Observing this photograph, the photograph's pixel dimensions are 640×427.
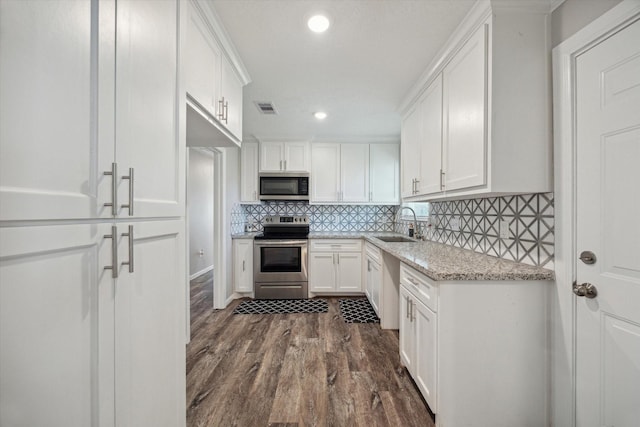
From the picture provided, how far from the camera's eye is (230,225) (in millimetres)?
3506

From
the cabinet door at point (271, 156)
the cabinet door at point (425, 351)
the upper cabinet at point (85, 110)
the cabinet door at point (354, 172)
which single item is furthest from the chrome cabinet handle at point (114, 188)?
the cabinet door at point (354, 172)

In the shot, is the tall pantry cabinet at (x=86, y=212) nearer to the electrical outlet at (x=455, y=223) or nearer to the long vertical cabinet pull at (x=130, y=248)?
the long vertical cabinet pull at (x=130, y=248)

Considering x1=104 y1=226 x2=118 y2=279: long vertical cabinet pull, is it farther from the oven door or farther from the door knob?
the oven door

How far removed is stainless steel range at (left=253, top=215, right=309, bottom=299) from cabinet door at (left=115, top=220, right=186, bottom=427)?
2.39 metres

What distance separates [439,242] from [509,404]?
147 cm

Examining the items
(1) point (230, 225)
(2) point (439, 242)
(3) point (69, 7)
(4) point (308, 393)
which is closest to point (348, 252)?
(2) point (439, 242)

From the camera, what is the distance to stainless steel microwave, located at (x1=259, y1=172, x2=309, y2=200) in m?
3.78

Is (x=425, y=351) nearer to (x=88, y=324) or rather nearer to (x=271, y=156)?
(x=88, y=324)

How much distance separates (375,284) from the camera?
2984 millimetres

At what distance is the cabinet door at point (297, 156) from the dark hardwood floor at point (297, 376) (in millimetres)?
2129

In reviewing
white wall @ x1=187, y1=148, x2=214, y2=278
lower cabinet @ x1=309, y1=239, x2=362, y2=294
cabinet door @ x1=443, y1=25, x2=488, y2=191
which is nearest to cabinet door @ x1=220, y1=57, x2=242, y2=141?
cabinet door @ x1=443, y1=25, x2=488, y2=191

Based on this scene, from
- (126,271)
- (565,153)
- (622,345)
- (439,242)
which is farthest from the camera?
(439,242)

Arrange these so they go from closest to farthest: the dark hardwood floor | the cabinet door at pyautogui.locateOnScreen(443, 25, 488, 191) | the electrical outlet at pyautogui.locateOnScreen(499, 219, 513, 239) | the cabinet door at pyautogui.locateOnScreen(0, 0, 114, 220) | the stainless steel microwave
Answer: the cabinet door at pyautogui.locateOnScreen(0, 0, 114, 220) < the cabinet door at pyautogui.locateOnScreen(443, 25, 488, 191) < the dark hardwood floor < the electrical outlet at pyautogui.locateOnScreen(499, 219, 513, 239) < the stainless steel microwave

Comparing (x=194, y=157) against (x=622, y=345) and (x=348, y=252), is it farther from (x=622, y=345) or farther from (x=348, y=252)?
(x=622, y=345)
